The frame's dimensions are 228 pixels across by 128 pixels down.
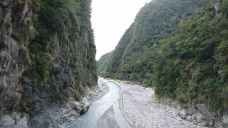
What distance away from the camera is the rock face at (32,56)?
26.2 meters

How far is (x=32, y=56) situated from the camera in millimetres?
33375

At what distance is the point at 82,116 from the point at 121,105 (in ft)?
40.5

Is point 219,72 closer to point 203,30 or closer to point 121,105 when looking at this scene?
point 203,30

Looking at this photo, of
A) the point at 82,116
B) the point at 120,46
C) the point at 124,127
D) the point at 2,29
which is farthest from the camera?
the point at 120,46

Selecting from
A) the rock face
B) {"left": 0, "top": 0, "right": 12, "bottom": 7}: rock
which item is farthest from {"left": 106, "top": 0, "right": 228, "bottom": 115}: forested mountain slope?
{"left": 0, "top": 0, "right": 12, "bottom": 7}: rock

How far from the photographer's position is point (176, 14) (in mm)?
133500

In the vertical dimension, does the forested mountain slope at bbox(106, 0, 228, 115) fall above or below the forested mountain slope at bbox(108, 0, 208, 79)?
below

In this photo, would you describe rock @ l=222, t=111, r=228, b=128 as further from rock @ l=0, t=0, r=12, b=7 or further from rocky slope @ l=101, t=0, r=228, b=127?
rock @ l=0, t=0, r=12, b=7

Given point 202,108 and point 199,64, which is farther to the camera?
point 199,64

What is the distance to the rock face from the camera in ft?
86.1

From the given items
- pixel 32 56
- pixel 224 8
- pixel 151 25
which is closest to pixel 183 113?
pixel 224 8

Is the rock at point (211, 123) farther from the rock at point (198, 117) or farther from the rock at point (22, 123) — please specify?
the rock at point (22, 123)

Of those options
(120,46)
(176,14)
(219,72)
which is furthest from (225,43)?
(120,46)

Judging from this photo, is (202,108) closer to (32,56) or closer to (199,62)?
(199,62)
